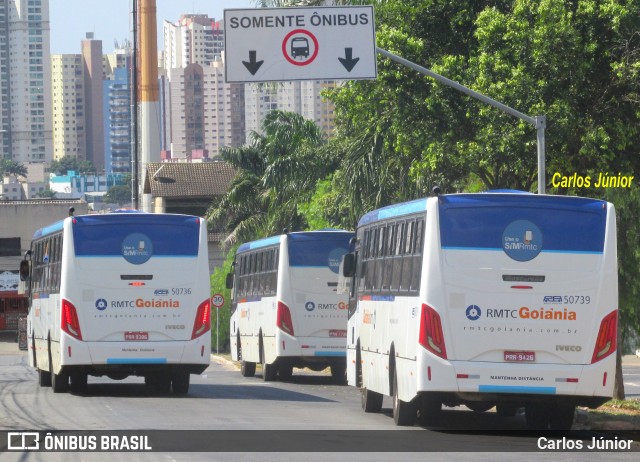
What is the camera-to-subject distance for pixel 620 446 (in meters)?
15.8

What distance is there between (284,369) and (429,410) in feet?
47.5

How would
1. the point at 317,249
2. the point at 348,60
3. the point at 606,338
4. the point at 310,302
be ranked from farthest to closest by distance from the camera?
the point at 317,249, the point at 310,302, the point at 348,60, the point at 606,338

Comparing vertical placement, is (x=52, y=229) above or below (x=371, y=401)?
above

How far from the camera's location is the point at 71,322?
2355cm

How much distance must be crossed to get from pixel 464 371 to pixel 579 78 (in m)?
11.7

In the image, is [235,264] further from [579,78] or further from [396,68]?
[579,78]

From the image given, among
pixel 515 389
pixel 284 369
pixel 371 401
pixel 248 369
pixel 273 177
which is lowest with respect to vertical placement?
pixel 248 369

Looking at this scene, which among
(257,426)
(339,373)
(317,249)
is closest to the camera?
(257,426)

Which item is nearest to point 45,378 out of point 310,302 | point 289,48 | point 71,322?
point 71,322

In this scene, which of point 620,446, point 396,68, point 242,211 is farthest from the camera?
point 242,211

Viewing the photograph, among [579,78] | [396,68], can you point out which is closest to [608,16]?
[579,78]

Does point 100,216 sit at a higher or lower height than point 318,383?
higher

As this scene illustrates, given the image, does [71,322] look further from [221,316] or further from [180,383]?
[221,316]

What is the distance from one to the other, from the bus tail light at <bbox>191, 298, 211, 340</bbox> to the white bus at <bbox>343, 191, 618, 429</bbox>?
7.38 metres
